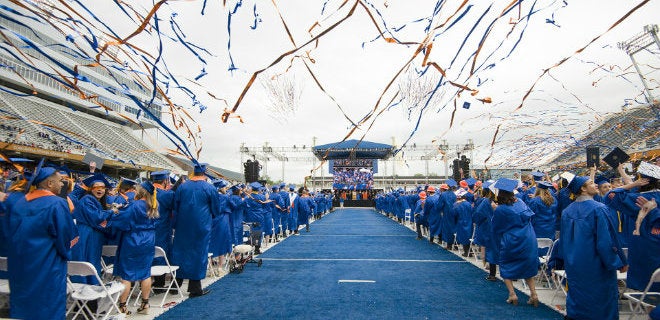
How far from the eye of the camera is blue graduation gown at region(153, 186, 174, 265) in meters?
5.54

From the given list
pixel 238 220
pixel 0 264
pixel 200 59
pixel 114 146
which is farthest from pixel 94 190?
pixel 114 146

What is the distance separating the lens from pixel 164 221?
5676 mm

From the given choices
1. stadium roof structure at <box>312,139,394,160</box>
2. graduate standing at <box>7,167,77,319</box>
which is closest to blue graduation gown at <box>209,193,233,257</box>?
graduate standing at <box>7,167,77,319</box>

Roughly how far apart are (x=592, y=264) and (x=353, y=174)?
111 feet

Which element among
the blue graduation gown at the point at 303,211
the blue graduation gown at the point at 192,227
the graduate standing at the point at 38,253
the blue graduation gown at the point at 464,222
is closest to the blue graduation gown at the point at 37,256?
the graduate standing at the point at 38,253

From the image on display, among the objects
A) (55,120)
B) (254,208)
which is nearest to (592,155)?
(254,208)

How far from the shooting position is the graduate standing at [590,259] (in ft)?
11.4

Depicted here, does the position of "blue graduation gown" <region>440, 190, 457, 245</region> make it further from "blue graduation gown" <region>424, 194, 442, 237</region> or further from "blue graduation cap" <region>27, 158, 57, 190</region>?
"blue graduation cap" <region>27, 158, 57, 190</region>

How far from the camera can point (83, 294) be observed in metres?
3.70

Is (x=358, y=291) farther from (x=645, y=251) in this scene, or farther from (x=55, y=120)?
(x=55, y=120)

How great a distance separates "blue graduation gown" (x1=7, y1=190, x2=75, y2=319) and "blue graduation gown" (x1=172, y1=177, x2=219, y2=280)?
203cm

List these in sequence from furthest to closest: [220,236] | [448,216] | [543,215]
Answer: [448,216] < [220,236] < [543,215]

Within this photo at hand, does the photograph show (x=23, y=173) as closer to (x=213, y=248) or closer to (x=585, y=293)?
(x=213, y=248)

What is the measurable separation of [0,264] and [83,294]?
889 mm
